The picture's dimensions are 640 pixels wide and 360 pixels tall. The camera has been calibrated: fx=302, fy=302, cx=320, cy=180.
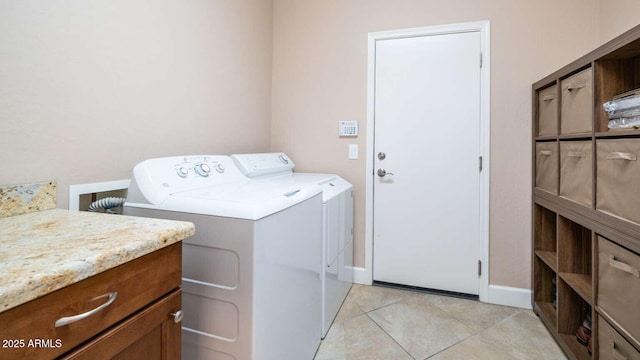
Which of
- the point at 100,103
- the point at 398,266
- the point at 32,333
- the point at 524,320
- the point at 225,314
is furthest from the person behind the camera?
the point at 398,266

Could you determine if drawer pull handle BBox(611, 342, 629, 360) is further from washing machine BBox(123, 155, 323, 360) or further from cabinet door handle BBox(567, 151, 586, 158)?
washing machine BBox(123, 155, 323, 360)

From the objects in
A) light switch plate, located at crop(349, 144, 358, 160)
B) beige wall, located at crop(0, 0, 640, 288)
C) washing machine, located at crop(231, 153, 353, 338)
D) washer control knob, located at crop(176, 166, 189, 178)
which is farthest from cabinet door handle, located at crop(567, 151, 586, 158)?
washer control knob, located at crop(176, 166, 189, 178)

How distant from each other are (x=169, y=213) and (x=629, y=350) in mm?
1783

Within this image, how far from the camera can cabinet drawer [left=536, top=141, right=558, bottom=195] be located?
68.3 inches

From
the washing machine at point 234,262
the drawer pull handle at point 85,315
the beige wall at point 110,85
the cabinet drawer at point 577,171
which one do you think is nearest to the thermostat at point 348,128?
the beige wall at point 110,85

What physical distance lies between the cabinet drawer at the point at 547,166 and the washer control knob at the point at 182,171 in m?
1.98

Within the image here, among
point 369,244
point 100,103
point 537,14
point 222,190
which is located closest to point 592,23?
point 537,14

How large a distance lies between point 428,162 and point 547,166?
738mm

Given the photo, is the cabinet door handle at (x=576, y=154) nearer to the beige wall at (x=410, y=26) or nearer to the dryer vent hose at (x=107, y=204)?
the beige wall at (x=410, y=26)

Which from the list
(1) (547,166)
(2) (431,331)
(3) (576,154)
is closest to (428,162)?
(1) (547,166)

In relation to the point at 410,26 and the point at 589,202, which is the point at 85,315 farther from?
the point at 410,26

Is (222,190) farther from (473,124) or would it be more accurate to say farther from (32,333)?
(473,124)

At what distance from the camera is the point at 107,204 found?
1250mm

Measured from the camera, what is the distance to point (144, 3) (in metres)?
1.44
